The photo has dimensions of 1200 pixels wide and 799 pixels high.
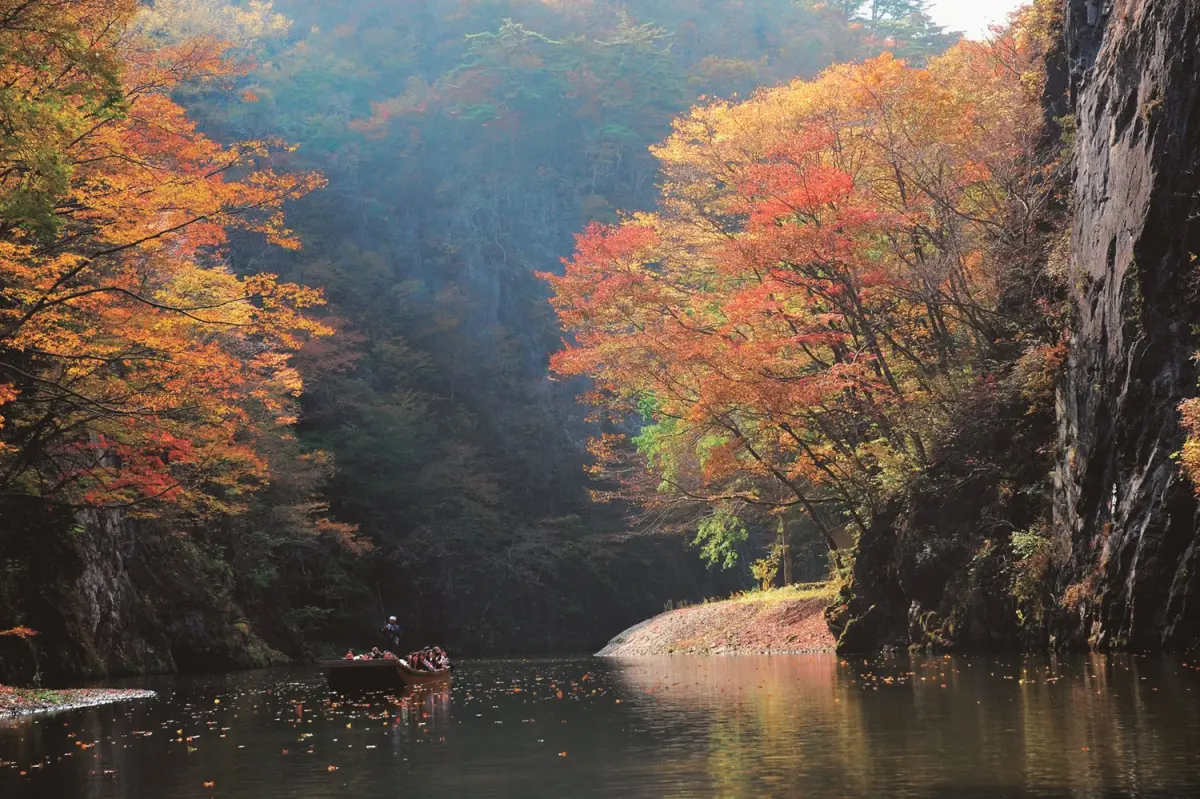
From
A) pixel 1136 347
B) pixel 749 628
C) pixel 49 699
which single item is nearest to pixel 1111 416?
pixel 1136 347

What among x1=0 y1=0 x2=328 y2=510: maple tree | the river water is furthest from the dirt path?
x1=0 y1=0 x2=328 y2=510: maple tree

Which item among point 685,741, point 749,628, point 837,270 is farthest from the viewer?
point 749,628

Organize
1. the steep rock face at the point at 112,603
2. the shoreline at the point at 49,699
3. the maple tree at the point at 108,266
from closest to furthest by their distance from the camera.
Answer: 1. the maple tree at the point at 108,266
2. the shoreline at the point at 49,699
3. the steep rock face at the point at 112,603

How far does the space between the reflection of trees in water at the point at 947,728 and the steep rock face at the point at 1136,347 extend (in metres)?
0.95

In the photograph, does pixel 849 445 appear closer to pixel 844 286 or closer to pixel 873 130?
pixel 844 286

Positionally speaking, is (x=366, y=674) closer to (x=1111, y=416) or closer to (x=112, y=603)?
(x=112, y=603)

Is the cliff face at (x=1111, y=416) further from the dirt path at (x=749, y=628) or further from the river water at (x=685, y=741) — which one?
the dirt path at (x=749, y=628)

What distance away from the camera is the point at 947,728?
9156mm

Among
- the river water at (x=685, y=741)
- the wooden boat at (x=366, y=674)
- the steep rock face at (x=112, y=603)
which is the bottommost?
the river water at (x=685, y=741)

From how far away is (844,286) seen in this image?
2197 centimetres

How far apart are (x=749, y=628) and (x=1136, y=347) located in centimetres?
1496

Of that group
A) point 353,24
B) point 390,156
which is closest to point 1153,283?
point 390,156

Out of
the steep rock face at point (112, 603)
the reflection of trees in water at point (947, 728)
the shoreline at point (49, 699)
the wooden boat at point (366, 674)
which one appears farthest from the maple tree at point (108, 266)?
the reflection of trees in water at point (947, 728)

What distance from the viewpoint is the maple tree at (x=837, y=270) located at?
68.1ft
